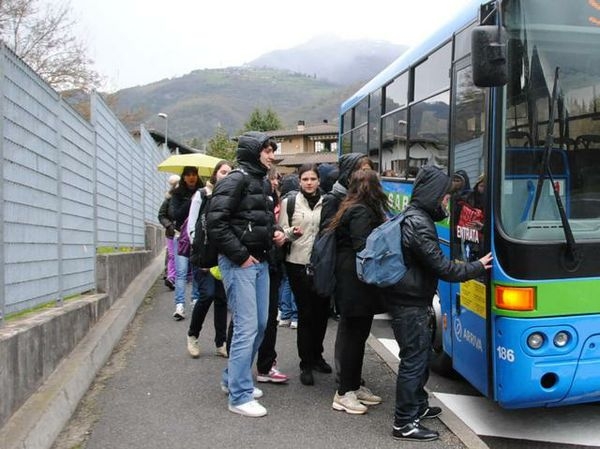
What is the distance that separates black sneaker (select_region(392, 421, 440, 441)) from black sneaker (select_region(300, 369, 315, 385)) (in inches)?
49.0

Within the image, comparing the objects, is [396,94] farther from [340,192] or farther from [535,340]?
[535,340]

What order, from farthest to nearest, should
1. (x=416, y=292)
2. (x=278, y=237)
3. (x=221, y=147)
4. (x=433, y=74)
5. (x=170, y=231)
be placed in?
(x=221, y=147) < (x=170, y=231) < (x=433, y=74) < (x=278, y=237) < (x=416, y=292)

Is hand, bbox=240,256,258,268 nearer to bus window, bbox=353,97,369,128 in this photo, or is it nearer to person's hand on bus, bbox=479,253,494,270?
person's hand on bus, bbox=479,253,494,270

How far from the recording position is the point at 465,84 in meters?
4.38

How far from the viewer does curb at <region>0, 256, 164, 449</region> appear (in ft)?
11.0

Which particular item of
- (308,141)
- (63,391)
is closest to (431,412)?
(63,391)

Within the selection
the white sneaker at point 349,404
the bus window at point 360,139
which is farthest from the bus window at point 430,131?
the bus window at point 360,139

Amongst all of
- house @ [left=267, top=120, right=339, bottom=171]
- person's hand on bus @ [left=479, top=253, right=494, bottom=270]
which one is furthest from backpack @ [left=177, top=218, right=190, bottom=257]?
house @ [left=267, top=120, right=339, bottom=171]

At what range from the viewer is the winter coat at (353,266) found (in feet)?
13.9

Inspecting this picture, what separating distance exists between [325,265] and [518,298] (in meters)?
1.37

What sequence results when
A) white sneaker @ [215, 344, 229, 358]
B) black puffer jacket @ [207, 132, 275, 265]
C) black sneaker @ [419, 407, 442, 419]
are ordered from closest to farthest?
1. black puffer jacket @ [207, 132, 275, 265]
2. black sneaker @ [419, 407, 442, 419]
3. white sneaker @ [215, 344, 229, 358]

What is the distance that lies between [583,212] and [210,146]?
2459 inches

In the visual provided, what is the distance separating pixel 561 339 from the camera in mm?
3609

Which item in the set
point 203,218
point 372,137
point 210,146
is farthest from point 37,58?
point 210,146
